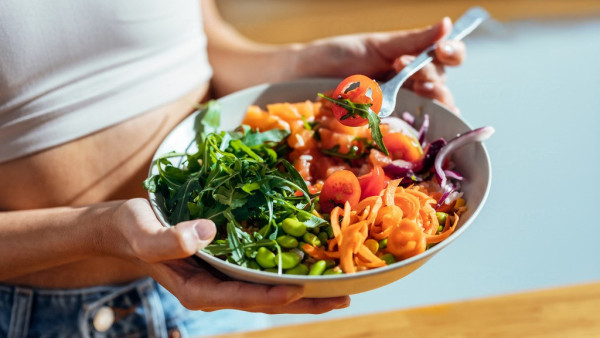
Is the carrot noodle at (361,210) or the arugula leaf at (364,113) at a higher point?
the arugula leaf at (364,113)

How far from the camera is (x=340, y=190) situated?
1.09 meters

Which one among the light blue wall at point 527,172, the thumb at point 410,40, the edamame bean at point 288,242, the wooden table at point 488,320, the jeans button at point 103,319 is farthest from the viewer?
the light blue wall at point 527,172

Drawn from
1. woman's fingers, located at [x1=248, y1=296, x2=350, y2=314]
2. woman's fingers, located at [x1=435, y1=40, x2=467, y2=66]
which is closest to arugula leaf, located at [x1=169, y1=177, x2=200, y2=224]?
woman's fingers, located at [x1=248, y1=296, x2=350, y2=314]

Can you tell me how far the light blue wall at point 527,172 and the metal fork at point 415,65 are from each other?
1478mm

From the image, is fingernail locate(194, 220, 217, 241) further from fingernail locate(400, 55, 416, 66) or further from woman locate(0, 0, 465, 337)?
fingernail locate(400, 55, 416, 66)

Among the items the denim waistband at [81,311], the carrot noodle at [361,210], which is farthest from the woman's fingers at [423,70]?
the denim waistband at [81,311]

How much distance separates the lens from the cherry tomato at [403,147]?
125 centimetres

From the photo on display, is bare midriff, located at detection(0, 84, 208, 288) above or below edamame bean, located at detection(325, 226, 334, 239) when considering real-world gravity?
below

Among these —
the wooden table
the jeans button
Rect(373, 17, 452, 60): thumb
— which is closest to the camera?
the wooden table

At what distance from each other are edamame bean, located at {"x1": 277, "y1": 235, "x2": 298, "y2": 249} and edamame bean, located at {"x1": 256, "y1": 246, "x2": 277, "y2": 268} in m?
0.03

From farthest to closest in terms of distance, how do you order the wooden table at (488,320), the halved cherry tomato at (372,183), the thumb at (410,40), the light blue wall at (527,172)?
the light blue wall at (527,172) → the thumb at (410,40) → the wooden table at (488,320) → the halved cherry tomato at (372,183)

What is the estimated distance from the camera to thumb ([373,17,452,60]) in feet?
4.77

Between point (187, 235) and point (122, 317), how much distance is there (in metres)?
0.58

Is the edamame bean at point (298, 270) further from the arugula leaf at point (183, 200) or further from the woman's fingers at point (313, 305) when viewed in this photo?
Result: the arugula leaf at point (183, 200)
